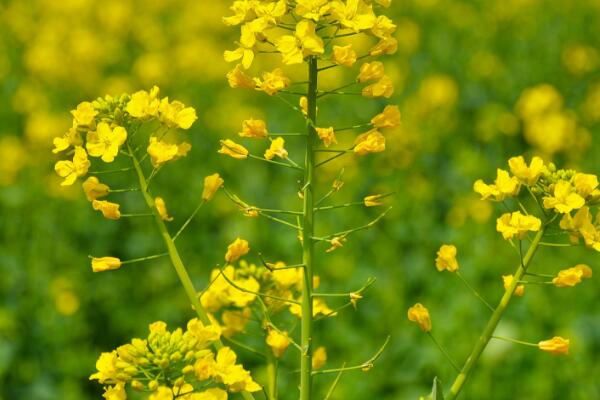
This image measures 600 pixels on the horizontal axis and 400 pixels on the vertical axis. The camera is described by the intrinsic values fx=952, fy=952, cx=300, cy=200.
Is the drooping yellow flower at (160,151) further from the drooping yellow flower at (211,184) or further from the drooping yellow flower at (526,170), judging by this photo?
the drooping yellow flower at (526,170)

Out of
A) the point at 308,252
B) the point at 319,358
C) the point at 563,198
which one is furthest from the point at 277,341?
the point at 563,198

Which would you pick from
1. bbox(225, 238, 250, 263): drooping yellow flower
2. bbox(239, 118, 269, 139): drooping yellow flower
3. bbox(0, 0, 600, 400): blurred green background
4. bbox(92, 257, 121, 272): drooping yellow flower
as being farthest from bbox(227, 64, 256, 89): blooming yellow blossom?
bbox(0, 0, 600, 400): blurred green background

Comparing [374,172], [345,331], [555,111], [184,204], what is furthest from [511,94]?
[345,331]

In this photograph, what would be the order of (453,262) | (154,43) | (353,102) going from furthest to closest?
(154,43), (353,102), (453,262)

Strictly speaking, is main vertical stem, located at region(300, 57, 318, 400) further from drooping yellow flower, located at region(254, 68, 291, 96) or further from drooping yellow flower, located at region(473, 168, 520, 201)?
drooping yellow flower, located at region(473, 168, 520, 201)

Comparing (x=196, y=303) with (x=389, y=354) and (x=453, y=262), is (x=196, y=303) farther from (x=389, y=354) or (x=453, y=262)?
(x=389, y=354)

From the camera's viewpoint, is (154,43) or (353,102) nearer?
(353,102)
